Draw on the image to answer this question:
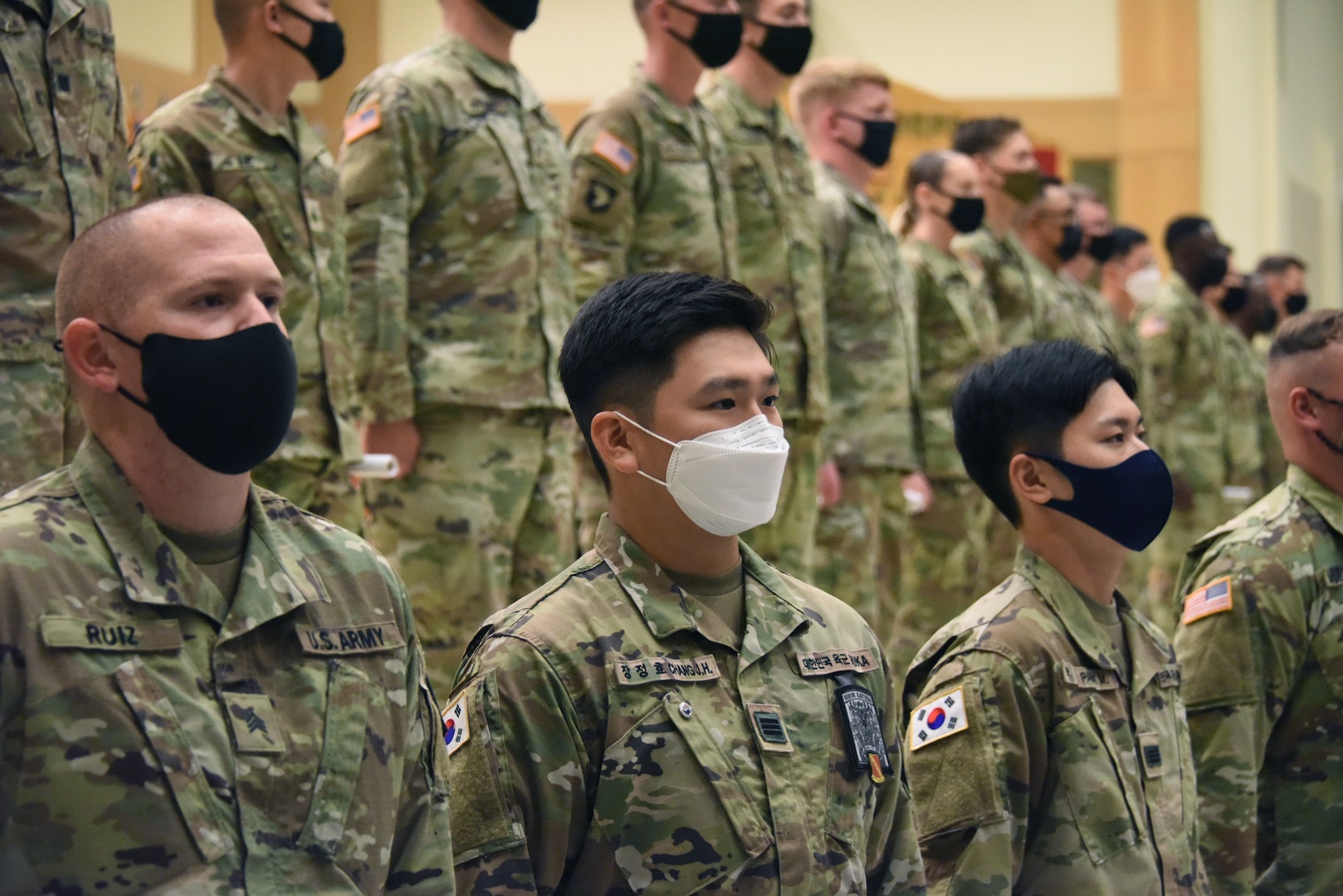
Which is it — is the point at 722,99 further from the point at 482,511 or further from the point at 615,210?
the point at 482,511

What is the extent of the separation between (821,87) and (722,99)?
30.3 inches

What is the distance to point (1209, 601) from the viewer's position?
9.91ft

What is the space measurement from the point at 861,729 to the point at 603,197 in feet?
7.71

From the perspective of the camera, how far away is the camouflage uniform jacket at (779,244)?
451 centimetres

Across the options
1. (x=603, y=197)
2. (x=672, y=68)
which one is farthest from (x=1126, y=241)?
(x=603, y=197)

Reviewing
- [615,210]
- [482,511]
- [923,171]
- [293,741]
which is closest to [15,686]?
[293,741]

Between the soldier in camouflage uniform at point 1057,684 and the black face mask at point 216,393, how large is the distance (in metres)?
1.14

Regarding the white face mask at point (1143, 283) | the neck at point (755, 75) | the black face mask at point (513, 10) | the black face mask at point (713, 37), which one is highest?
the black face mask at point (513, 10)

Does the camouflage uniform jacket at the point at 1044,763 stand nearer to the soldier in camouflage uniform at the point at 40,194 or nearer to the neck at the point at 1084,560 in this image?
the neck at the point at 1084,560

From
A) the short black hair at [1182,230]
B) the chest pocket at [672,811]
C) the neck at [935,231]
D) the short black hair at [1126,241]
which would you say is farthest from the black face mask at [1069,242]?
the chest pocket at [672,811]

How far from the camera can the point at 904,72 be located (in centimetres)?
1048

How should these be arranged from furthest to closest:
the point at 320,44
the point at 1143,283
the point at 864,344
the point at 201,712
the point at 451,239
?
the point at 1143,283 < the point at 864,344 < the point at 451,239 < the point at 320,44 < the point at 201,712

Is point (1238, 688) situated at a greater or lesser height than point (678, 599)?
lesser

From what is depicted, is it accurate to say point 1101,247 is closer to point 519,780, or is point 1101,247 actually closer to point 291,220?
point 291,220
